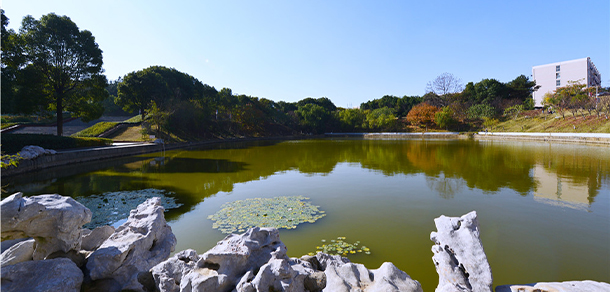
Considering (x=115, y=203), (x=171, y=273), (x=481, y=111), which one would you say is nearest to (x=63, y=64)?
(x=115, y=203)

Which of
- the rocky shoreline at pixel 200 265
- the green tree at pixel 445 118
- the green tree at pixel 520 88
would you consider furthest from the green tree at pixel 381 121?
the rocky shoreline at pixel 200 265

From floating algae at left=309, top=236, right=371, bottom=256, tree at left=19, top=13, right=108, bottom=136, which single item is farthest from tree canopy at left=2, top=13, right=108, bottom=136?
floating algae at left=309, top=236, right=371, bottom=256

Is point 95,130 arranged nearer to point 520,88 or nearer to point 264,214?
point 264,214

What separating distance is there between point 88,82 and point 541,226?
1025 inches

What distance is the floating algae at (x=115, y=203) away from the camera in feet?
20.2

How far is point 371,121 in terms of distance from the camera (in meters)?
53.0

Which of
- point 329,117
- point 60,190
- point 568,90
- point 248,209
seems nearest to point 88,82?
point 60,190

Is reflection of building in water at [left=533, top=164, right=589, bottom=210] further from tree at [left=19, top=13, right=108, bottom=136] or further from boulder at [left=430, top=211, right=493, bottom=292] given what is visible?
tree at [left=19, top=13, right=108, bottom=136]

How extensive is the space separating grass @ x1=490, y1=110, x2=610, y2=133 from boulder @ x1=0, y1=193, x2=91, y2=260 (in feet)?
122

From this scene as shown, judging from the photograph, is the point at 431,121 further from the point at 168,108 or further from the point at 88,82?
the point at 88,82

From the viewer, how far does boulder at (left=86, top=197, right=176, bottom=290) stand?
3.29m

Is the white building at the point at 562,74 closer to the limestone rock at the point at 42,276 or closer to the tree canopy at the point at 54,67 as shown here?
the tree canopy at the point at 54,67

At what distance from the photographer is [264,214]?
648 cm

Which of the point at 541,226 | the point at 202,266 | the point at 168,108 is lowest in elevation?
the point at 541,226
